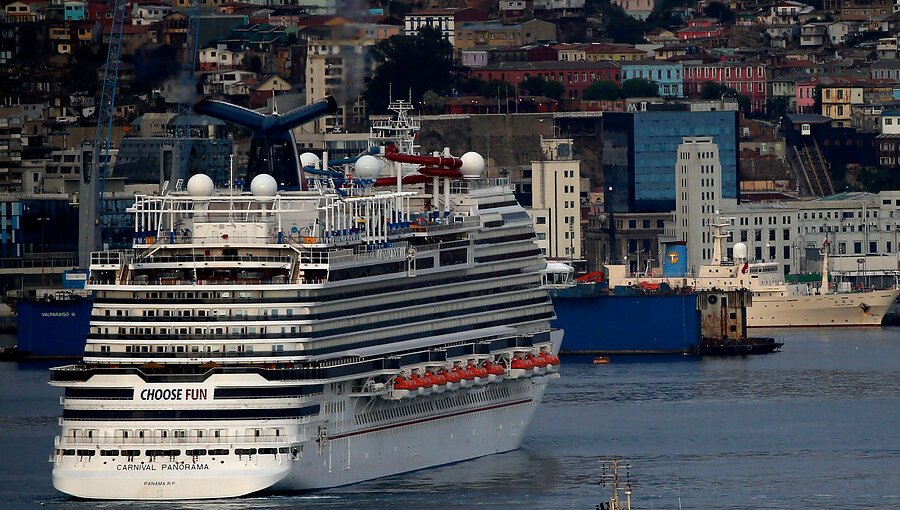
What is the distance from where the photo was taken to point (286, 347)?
64.0 m

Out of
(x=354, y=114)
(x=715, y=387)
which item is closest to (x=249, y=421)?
(x=715, y=387)

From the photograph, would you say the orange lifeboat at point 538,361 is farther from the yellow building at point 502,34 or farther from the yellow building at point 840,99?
the yellow building at point 502,34

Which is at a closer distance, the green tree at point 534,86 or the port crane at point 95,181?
the port crane at point 95,181

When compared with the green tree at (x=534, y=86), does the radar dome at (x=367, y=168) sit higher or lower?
lower

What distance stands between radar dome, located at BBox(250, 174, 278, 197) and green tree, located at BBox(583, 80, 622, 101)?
89.3 m

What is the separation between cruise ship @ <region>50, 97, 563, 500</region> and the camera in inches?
2473

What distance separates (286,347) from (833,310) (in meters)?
65.2

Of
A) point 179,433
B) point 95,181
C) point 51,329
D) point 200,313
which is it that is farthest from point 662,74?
point 179,433

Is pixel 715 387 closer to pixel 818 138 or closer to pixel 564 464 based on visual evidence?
pixel 564 464

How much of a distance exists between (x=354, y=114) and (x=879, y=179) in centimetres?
2358

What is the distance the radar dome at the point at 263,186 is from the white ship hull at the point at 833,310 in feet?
197

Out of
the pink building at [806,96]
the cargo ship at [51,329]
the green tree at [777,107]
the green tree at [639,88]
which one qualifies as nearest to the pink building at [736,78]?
the green tree at [777,107]

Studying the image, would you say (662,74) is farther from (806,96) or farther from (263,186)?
(263,186)

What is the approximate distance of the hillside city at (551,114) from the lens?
422 ft
